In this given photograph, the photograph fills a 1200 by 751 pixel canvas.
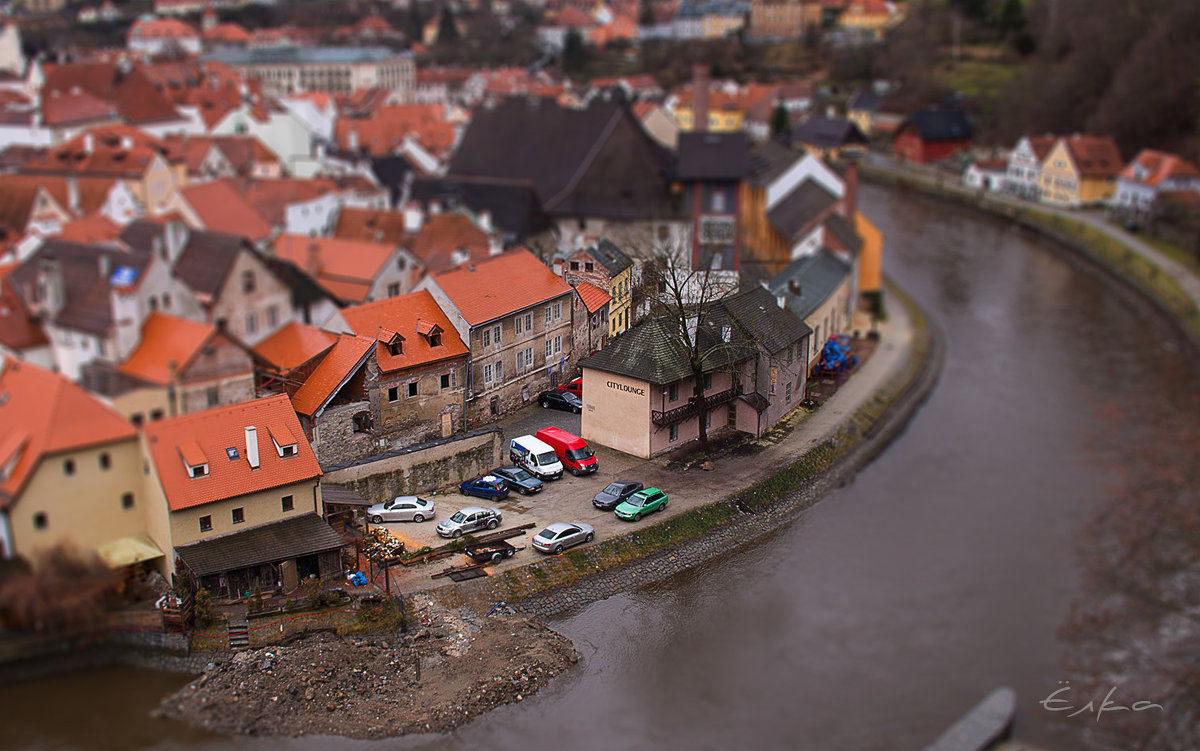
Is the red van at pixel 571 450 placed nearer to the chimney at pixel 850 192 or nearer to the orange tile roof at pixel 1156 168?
the chimney at pixel 850 192

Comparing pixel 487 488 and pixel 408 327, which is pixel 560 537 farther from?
pixel 408 327

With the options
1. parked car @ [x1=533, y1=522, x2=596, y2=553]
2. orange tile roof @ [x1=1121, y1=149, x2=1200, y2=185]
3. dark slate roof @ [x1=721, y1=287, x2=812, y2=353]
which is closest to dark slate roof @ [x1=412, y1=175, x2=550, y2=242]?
dark slate roof @ [x1=721, y1=287, x2=812, y2=353]

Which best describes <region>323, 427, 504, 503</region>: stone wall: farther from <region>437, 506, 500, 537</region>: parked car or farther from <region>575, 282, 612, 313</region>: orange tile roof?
<region>575, 282, 612, 313</region>: orange tile roof

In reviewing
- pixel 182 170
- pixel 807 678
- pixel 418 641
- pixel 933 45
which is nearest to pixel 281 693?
pixel 418 641

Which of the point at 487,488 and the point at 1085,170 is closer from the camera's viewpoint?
the point at 487,488

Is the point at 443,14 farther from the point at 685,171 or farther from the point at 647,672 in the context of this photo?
the point at 647,672

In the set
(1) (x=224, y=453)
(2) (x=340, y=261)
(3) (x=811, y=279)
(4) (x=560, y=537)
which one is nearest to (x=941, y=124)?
(3) (x=811, y=279)

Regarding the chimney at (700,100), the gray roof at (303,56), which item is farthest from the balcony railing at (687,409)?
the gray roof at (303,56)

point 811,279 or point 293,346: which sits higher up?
point 293,346
